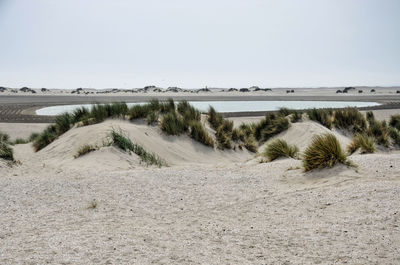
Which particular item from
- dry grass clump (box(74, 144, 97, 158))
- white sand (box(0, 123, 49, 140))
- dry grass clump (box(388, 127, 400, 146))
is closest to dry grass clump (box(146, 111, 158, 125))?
dry grass clump (box(74, 144, 97, 158))

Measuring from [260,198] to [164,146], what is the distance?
6.44 metres

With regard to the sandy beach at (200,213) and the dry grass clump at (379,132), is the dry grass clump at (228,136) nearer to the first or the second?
the sandy beach at (200,213)

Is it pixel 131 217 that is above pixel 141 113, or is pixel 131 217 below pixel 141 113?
below

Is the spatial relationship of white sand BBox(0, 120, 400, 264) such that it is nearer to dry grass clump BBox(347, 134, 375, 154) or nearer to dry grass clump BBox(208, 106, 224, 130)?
dry grass clump BBox(347, 134, 375, 154)

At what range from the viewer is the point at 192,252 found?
4930 millimetres

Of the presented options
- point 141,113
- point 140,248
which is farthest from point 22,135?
point 140,248

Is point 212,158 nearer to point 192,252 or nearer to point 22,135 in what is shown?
point 192,252

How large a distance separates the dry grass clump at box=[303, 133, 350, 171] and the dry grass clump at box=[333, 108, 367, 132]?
8839mm

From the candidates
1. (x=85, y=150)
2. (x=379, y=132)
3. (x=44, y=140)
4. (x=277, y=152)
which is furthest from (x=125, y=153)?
(x=379, y=132)

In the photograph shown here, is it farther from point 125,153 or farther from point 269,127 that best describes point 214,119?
point 125,153

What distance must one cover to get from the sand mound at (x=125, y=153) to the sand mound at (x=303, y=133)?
1.98m

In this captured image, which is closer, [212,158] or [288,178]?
[288,178]

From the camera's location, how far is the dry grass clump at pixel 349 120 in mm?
17297

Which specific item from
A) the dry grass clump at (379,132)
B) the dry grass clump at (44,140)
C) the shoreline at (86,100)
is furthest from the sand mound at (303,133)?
the shoreline at (86,100)
